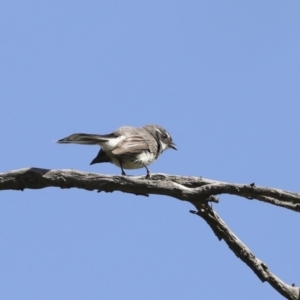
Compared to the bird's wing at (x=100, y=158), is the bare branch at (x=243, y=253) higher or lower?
lower

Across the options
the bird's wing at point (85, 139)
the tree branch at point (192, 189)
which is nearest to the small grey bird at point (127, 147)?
the bird's wing at point (85, 139)

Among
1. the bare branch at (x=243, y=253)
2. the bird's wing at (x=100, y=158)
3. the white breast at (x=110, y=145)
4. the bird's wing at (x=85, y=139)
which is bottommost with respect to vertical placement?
the bare branch at (x=243, y=253)

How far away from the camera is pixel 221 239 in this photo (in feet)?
19.6

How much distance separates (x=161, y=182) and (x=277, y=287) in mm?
1440

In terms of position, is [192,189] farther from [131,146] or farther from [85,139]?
Result: [131,146]

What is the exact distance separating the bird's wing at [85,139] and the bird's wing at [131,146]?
24cm

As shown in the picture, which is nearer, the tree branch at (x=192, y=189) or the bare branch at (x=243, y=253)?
the tree branch at (x=192, y=189)

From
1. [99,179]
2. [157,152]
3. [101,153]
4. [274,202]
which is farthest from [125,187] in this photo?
[157,152]

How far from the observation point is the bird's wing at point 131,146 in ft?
29.4

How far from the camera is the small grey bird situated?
8.55 meters

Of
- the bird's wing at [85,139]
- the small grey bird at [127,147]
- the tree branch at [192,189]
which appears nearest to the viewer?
the tree branch at [192,189]

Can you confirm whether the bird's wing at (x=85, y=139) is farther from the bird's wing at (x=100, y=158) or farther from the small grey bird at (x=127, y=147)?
the bird's wing at (x=100, y=158)

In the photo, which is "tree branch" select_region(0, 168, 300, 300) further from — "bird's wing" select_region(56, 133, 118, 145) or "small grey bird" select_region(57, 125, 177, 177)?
"small grey bird" select_region(57, 125, 177, 177)

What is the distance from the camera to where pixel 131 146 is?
30.5 feet
